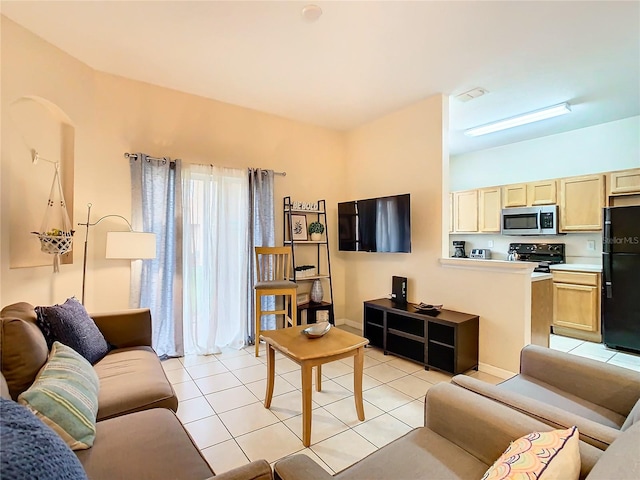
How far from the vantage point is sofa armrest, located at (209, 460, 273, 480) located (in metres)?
0.97

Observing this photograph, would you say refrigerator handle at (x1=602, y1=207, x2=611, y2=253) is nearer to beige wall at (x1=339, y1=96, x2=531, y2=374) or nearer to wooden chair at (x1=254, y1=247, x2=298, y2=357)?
beige wall at (x1=339, y1=96, x2=531, y2=374)

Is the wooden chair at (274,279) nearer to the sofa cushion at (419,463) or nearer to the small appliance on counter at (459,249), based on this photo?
the sofa cushion at (419,463)

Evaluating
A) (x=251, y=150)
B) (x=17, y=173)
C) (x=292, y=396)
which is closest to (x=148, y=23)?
(x=17, y=173)

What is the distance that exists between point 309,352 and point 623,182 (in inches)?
172

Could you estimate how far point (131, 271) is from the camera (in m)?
3.22

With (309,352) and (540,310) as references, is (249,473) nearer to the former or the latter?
(309,352)

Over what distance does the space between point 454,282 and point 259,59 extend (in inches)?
114

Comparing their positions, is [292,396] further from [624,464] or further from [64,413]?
[624,464]

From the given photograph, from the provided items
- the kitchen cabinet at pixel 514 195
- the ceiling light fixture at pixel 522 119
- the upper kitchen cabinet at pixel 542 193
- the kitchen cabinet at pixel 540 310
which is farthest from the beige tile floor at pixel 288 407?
the ceiling light fixture at pixel 522 119

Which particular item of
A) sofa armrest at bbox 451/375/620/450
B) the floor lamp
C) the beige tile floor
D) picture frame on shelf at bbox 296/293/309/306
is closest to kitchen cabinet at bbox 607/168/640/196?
the beige tile floor

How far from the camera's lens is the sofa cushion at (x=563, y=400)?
1.50 metres

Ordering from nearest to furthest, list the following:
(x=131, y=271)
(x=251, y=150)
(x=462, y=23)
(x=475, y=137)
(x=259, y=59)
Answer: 1. (x=462, y=23)
2. (x=259, y=59)
3. (x=131, y=271)
4. (x=251, y=150)
5. (x=475, y=137)

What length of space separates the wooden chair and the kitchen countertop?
11.6ft

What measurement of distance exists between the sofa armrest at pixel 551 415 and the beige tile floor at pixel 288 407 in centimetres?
90
